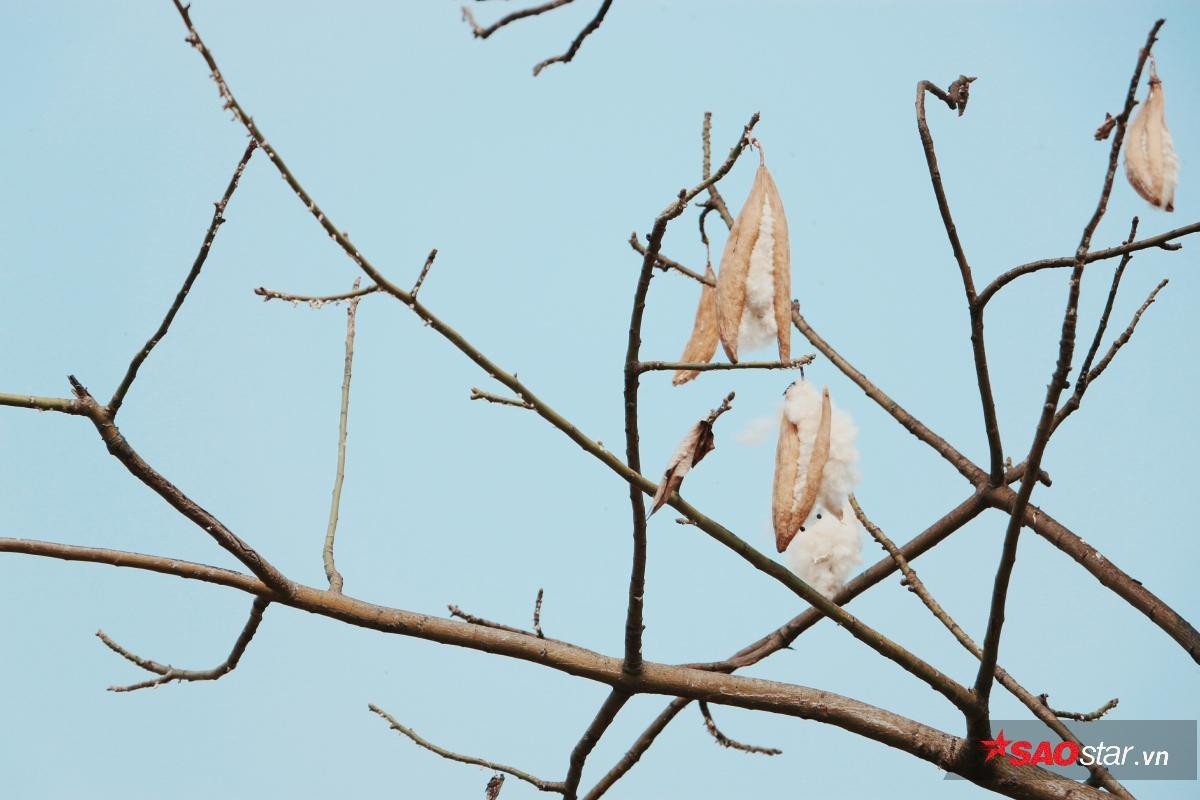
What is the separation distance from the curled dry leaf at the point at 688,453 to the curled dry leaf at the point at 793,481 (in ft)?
0.45

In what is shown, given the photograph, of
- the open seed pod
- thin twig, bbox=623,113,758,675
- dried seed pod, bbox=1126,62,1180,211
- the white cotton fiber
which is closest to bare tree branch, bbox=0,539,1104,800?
thin twig, bbox=623,113,758,675

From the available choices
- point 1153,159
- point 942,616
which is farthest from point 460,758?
point 1153,159

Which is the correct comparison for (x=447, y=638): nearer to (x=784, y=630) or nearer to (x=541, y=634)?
(x=541, y=634)

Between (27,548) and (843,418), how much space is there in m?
0.81

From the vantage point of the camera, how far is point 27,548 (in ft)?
3.56

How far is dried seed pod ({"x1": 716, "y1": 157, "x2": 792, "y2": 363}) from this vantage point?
3.50 ft

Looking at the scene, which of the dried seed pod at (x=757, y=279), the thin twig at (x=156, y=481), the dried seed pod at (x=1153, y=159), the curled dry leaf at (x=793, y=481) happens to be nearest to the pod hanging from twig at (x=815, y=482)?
the curled dry leaf at (x=793, y=481)

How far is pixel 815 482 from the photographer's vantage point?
1.12 meters

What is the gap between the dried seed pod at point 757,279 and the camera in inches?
42.0

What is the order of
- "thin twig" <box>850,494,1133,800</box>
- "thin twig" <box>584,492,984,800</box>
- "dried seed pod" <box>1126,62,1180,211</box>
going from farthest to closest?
"thin twig" <box>584,492,984,800</box>
"thin twig" <box>850,494,1133,800</box>
"dried seed pod" <box>1126,62,1180,211</box>

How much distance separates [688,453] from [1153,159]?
64 cm

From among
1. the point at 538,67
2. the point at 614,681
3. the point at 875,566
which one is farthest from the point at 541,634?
the point at 538,67

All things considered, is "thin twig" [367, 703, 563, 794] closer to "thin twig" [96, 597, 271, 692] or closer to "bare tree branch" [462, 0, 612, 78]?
"thin twig" [96, 597, 271, 692]

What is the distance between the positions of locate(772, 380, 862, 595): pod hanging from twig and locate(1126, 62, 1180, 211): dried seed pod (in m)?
0.40
